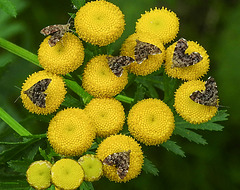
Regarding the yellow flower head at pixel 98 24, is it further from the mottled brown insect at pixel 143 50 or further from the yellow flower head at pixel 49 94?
the yellow flower head at pixel 49 94

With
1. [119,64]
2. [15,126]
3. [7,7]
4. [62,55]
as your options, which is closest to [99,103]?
[119,64]

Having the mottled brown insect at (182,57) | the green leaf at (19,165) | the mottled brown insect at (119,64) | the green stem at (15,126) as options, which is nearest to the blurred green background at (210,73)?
the green stem at (15,126)

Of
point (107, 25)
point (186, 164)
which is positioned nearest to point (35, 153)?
point (107, 25)

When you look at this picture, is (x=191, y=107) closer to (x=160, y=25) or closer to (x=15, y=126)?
(x=160, y=25)

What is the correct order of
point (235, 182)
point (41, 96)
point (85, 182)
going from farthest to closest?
1. point (235, 182)
2. point (85, 182)
3. point (41, 96)

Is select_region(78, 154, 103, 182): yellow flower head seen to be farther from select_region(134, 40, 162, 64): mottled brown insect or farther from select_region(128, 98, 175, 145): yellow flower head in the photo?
select_region(134, 40, 162, 64): mottled brown insect


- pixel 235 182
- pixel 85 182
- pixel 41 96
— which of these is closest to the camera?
pixel 41 96

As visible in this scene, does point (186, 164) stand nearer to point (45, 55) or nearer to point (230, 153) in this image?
point (230, 153)
